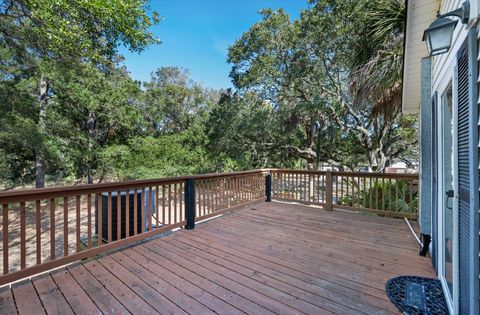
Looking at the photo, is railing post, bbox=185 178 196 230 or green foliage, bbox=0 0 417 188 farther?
green foliage, bbox=0 0 417 188

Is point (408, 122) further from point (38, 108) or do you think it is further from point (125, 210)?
point (38, 108)

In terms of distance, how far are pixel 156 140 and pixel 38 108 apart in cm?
386

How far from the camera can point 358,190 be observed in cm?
490

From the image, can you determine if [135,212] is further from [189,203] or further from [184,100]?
[184,100]

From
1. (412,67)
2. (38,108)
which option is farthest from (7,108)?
(412,67)

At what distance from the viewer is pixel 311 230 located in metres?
3.82

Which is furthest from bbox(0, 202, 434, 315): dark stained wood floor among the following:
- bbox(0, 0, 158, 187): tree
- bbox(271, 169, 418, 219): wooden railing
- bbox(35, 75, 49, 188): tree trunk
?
bbox(35, 75, 49, 188): tree trunk

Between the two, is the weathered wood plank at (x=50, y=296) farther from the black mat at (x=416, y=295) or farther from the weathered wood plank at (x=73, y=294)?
the black mat at (x=416, y=295)

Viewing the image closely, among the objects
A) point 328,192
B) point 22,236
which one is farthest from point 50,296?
point 328,192

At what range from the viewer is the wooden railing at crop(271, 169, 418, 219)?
4.35 metres

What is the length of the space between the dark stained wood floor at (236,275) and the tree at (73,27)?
11.9 ft

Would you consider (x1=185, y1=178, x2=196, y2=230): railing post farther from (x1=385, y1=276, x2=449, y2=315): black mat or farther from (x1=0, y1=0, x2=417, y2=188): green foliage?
(x1=0, y1=0, x2=417, y2=188): green foliage

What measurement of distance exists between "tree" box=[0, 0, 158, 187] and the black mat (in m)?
5.32

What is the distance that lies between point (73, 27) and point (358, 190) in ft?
19.3
